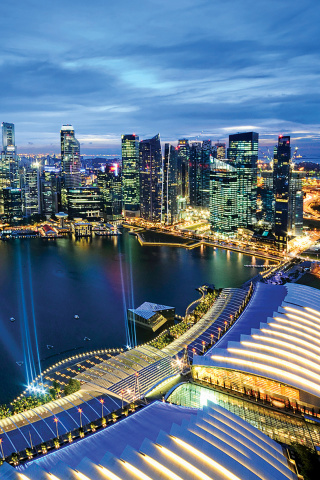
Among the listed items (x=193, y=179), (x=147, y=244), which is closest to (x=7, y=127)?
(x=193, y=179)

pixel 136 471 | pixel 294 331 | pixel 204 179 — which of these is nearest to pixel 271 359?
pixel 294 331

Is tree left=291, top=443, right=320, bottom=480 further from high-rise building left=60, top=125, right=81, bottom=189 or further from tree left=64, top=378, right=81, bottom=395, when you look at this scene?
high-rise building left=60, top=125, right=81, bottom=189

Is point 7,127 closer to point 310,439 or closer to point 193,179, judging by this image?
point 193,179

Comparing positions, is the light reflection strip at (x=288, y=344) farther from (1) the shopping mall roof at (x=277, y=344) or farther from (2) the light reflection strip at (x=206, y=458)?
(2) the light reflection strip at (x=206, y=458)

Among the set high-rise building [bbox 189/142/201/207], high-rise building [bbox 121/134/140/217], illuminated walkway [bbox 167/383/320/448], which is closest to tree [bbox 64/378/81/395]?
illuminated walkway [bbox 167/383/320/448]

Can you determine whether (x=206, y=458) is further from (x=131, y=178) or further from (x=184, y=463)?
(x=131, y=178)
